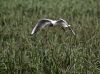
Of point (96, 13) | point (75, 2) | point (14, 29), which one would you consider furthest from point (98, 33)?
point (75, 2)

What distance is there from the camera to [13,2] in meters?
4.84

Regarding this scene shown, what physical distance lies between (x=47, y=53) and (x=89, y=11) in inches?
91.6

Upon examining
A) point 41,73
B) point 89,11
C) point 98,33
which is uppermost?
point 89,11

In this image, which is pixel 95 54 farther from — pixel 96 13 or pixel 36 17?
pixel 96 13

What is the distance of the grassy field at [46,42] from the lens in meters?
2.50

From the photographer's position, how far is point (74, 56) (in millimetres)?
2600

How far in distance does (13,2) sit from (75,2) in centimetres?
102

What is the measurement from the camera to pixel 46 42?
9.98 ft

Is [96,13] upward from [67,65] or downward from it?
upward

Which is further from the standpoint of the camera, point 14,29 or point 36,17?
point 36,17

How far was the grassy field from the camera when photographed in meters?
2.50

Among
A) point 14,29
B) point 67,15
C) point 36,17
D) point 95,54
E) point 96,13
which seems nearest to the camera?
point 95,54

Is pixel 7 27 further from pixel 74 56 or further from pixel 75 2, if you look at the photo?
pixel 75 2

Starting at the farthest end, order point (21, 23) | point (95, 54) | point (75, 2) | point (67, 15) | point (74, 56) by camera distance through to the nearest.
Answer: point (75, 2) → point (67, 15) → point (21, 23) → point (95, 54) → point (74, 56)
